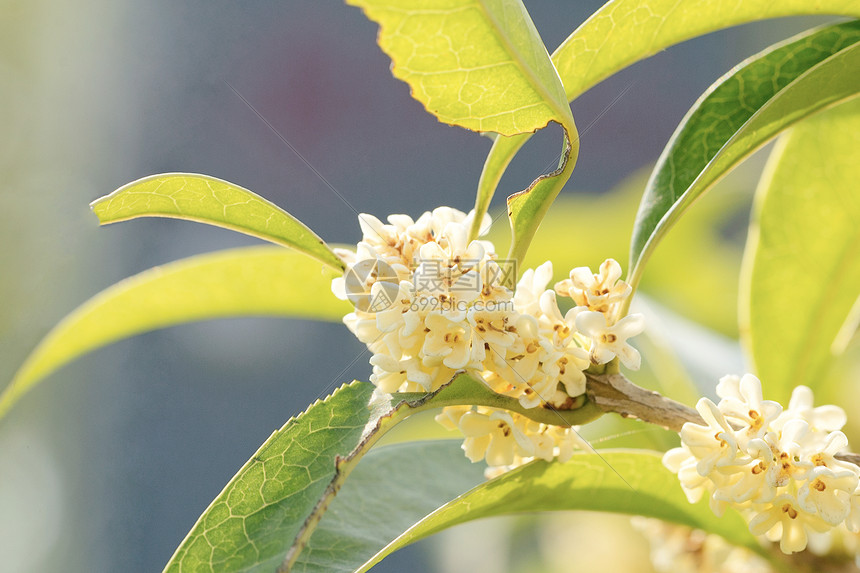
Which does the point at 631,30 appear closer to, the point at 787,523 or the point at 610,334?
the point at 610,334

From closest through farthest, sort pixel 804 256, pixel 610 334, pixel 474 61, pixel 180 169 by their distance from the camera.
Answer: pixel 474 61
pixel 610 334
pixel 804 256
pixel 180 169

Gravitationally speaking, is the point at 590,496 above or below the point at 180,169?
below

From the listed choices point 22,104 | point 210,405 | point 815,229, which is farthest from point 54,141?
point 815,229

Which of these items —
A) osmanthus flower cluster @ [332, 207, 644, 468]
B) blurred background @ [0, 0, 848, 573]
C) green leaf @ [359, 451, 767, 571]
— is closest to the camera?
osmanthus flower cluster @ [332, 207, 644, 468]

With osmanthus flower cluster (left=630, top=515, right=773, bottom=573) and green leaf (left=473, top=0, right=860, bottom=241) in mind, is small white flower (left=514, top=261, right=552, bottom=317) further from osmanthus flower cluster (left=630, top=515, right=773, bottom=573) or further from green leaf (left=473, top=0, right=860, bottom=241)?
osmanthus flower cluster (left=630, top=515, right=773, bottom=573)

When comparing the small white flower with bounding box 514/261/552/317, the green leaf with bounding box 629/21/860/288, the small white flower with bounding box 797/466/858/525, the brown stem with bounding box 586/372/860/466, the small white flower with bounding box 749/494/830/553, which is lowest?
the small white flower with bounding box 749/494/830/553

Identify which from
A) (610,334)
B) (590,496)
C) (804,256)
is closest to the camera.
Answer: (610,334)

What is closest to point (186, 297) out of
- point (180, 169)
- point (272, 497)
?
point (272, 497)

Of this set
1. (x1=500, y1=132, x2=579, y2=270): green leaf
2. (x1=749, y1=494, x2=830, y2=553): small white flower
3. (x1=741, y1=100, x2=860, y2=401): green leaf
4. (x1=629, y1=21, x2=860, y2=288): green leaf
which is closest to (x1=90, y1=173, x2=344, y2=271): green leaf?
(x1=500, y1=132, x2=579, y2=270): green leaf

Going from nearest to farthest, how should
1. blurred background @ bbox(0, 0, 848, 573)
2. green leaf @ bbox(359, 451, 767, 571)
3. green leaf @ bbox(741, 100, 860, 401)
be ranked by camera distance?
green leaf @ bbox(359, 451, 767, 571) → green leaf @ bbox(741, 100, 860, 401) → blurred background @ bbox(0, 0, 848, 573)
